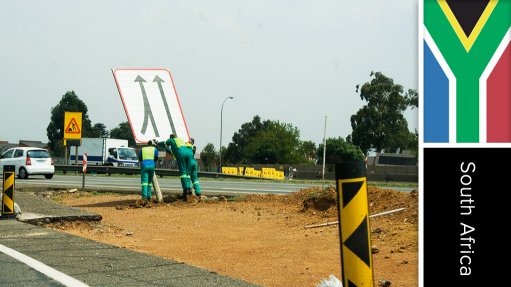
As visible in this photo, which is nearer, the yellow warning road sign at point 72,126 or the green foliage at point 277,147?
the yellow warning road sign at point 72,126

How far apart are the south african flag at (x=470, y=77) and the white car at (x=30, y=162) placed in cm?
3239

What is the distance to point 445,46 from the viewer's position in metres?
2.50

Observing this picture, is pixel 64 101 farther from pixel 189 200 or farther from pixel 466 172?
pixel 466 172

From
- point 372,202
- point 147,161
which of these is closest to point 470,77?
point 372,202

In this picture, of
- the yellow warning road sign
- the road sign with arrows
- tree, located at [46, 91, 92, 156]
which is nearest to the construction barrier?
the yellow warning road sign

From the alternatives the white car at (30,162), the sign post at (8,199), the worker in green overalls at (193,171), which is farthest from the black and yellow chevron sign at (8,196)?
the white car at (30,162)

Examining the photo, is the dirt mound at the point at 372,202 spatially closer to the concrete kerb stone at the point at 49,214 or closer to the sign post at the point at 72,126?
the concrete kerb stone at the point at 49,214

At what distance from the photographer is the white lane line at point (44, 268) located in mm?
6251

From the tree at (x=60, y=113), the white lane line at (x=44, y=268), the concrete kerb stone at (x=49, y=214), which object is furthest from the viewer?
the tree at (x=60, y=113)

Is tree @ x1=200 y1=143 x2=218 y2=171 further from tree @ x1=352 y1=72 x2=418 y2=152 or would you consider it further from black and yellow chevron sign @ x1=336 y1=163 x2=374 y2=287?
black and yellow chevron sign @ x1=336 y1=163 x2=374 y2=287

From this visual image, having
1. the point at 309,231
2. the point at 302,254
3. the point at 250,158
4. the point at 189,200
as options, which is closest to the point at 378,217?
the point at 309,231

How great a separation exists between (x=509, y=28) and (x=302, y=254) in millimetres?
6995

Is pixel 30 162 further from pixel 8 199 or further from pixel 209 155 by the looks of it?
pixel 209 155

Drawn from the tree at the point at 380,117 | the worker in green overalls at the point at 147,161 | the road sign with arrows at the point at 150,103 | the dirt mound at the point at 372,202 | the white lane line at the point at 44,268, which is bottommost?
the white lane line at the point at 44,268
